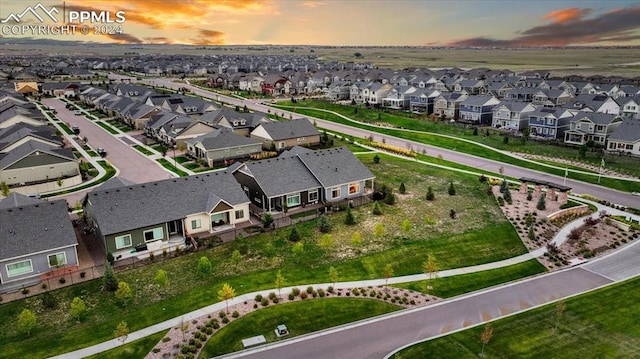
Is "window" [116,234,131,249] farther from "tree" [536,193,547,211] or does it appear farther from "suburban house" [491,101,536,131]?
"suburban house" [491,101,536,131]

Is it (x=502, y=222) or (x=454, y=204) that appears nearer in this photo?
(x=502, y=222)

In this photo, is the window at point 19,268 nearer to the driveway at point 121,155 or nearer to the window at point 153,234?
the window at point 153,234

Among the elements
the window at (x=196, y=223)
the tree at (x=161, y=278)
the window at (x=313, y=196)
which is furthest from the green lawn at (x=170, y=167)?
the tree at (x=161, y=278)

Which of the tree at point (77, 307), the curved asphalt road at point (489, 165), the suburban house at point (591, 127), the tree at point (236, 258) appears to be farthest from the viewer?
the suburban house at point (591, 127)

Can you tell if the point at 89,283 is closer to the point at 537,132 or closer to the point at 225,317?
the point at 225,317

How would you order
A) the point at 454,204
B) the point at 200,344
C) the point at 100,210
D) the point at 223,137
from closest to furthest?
the point at 200,344
the point at 100,210
the point at 454,204
the point at 223,137

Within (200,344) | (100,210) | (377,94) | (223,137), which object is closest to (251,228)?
(100,210)

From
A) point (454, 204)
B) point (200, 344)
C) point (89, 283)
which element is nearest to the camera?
→ point (200, 344)
